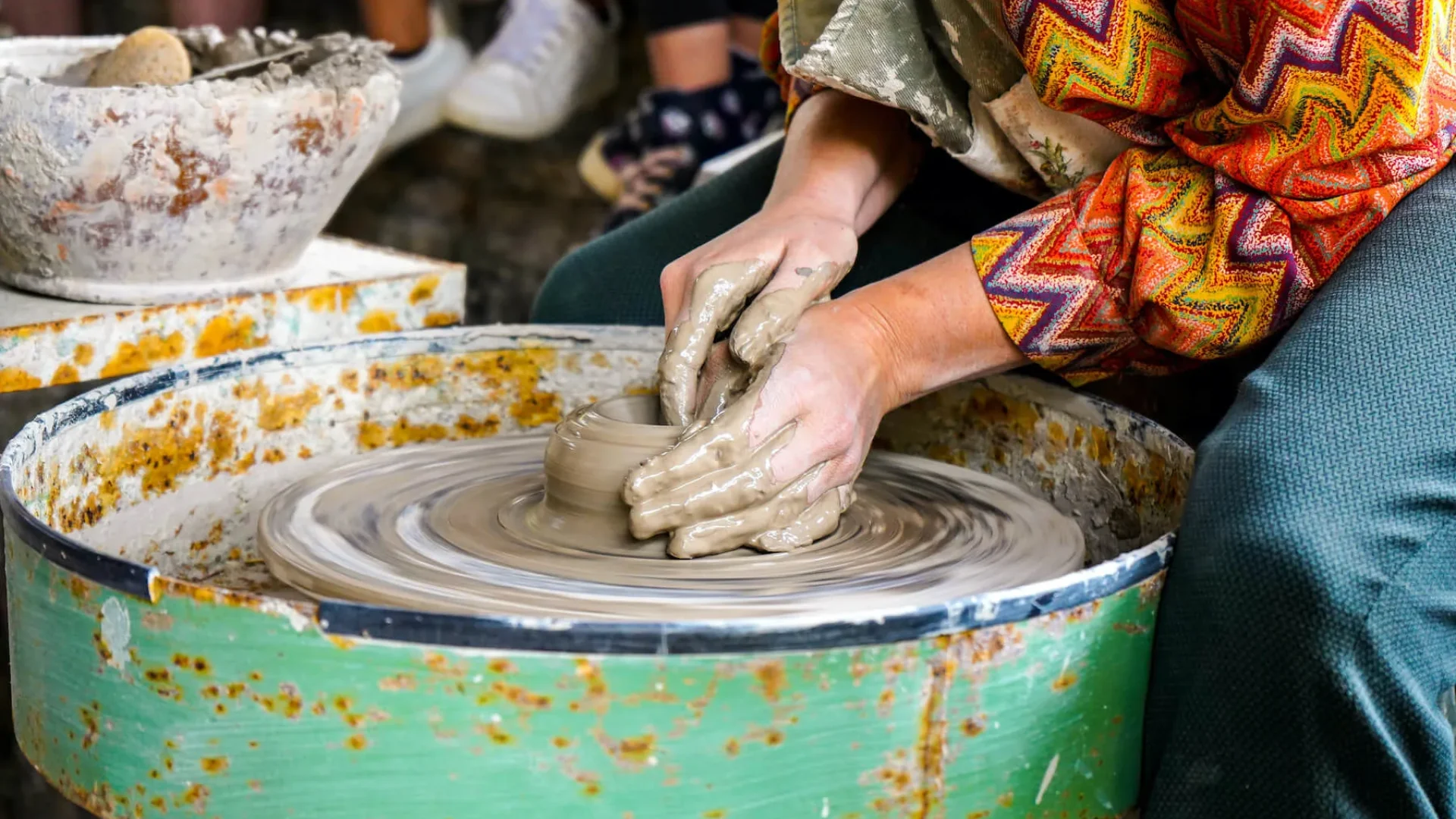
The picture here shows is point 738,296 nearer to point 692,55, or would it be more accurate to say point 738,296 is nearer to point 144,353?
point 144,353

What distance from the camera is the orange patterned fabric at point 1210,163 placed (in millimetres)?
941

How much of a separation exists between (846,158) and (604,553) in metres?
0.45

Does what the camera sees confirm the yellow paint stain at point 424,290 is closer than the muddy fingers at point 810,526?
No

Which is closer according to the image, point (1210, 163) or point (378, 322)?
point (1210, 163)

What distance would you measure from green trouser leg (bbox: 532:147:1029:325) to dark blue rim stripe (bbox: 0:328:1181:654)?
0.63 meters

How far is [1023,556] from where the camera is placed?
1.05 meters

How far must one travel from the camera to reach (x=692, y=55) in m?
2.85

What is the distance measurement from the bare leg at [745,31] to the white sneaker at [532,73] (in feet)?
1.29

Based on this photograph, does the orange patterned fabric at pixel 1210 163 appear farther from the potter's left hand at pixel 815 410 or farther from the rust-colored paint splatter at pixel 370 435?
the rust-colored paint splatter at pixel 370 435

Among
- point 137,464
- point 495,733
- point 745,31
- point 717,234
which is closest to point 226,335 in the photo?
point 137,464

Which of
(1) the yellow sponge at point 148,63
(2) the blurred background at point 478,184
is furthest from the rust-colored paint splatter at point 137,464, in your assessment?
(2) the blurred background at point 478,184

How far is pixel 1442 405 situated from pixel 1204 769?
0.26 metres

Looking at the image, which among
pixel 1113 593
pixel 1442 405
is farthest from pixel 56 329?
pixel 1442 405

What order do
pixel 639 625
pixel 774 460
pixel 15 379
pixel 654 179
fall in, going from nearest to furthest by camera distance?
pixel 639 625 < pixel 774 460 < pixel 15 379 < pixel 654 179
